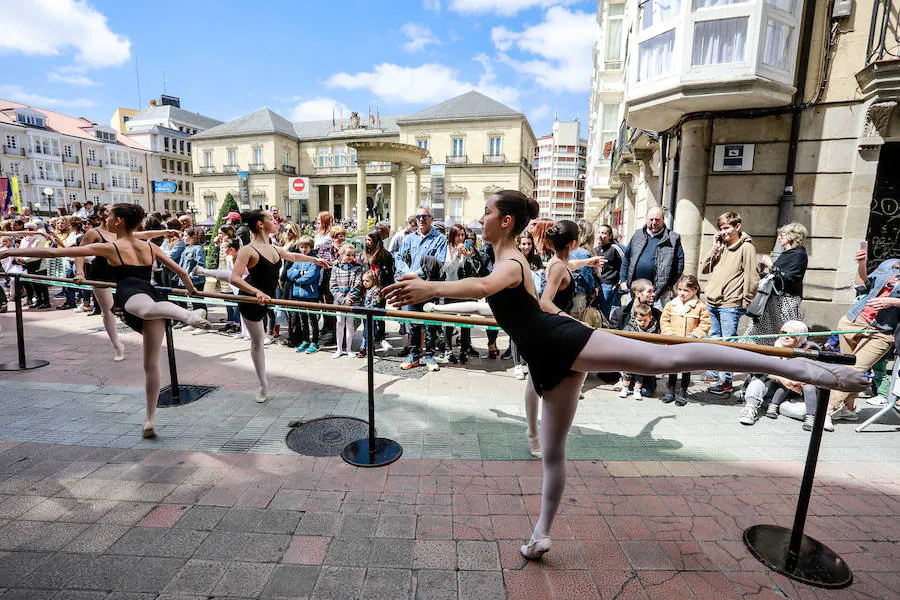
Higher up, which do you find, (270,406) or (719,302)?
(719,302)

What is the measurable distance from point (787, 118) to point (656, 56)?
2743mm

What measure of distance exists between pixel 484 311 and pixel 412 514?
A: 1550 millimetres

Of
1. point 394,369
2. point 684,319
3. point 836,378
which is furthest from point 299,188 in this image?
point 836,378

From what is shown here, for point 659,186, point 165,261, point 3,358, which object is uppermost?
point 659,186

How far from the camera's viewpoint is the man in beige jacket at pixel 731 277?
6578 mm

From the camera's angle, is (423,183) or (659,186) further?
(423,183)

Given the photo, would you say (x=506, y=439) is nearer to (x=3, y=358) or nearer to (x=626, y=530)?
(x=626, y=530)

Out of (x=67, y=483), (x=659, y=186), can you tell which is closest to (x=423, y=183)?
(x=659, y=186)

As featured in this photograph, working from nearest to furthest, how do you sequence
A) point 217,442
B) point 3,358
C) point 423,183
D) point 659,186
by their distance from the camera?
point 217,442 → point 3,358 → point 659,186 → point 423,183

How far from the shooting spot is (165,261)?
4871mm

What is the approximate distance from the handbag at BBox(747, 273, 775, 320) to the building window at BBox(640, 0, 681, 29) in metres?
5.81

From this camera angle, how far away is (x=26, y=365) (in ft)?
22.4

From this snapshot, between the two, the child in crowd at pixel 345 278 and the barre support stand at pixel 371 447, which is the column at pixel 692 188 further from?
the barre support stand at pixel 371 447

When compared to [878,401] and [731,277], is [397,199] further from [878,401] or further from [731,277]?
[878,401]
